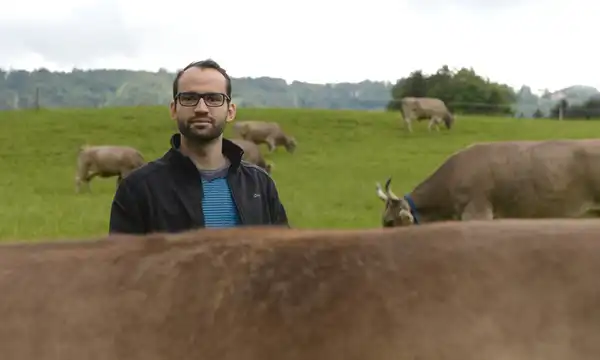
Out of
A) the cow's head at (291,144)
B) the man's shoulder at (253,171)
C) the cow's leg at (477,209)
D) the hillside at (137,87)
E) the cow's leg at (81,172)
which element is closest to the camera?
the man's shoulder at (253,171)

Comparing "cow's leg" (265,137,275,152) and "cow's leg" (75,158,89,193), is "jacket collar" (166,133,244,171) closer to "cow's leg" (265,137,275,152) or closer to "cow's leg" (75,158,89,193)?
"cow's leg" (75,158,89,193)

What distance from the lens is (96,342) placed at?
189cm

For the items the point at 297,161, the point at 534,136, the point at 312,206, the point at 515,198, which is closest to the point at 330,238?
the point at 515,198

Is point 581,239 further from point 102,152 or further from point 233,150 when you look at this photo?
point 102,152

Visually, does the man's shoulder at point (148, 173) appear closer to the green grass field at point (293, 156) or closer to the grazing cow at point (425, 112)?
the green grass field at point (293, 156)

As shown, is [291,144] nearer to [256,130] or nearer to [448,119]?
[256,130]

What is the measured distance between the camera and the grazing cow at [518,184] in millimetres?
13367

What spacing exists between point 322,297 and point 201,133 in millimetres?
1587

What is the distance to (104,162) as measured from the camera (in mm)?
25484

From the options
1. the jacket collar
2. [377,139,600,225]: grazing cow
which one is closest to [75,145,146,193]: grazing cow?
[377,139,600,225]: grazing cow

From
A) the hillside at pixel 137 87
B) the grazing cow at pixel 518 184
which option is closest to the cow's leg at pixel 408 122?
the grazing cow at pixel 518 184

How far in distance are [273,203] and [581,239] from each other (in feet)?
6.41

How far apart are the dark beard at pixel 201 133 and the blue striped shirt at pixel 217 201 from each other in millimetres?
173

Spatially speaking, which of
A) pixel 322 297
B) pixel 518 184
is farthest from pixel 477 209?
pixel 322 297
